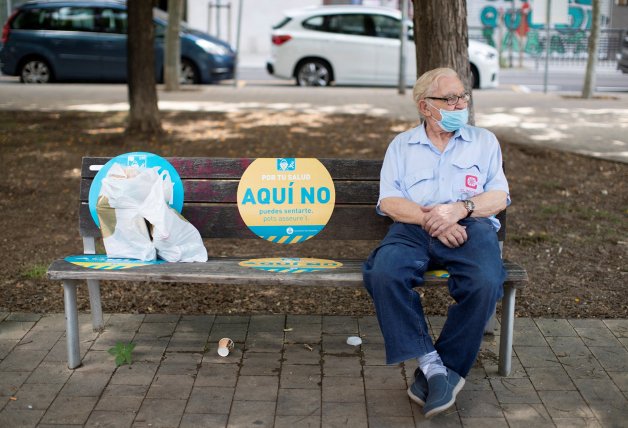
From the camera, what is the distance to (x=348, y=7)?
1673cm

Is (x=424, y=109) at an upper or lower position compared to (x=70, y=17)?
lower

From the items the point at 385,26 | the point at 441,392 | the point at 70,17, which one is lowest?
the point at 441,392

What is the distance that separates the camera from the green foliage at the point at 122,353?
4.24 metres

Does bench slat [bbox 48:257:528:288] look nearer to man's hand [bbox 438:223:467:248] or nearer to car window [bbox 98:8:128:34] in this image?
man's hand [bbox 438:223:467:248]

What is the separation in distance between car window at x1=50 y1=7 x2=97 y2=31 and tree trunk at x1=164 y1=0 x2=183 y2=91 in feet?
8.62

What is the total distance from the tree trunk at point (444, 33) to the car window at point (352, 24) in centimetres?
1063

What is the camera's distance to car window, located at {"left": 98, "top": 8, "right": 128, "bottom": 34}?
1639 centimetres

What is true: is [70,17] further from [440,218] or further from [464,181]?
[440,218]

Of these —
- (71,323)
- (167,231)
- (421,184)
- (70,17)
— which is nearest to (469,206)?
(421,184)

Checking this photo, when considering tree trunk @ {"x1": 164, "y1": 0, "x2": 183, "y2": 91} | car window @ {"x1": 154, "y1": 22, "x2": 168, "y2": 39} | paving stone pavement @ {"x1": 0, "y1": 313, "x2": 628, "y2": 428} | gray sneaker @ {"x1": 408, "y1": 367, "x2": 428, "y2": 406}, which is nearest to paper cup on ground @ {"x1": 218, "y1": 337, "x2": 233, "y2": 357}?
paving stone pavement @ {"x1": 0, "y1": 313, "x2": 628, "y2": 428}

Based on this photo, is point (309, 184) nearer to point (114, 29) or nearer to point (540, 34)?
point (114, 29)

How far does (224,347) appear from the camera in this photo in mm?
4348

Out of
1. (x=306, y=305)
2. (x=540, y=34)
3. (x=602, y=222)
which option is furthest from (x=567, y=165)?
(x=540, y=34)

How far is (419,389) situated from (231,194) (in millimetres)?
1515
